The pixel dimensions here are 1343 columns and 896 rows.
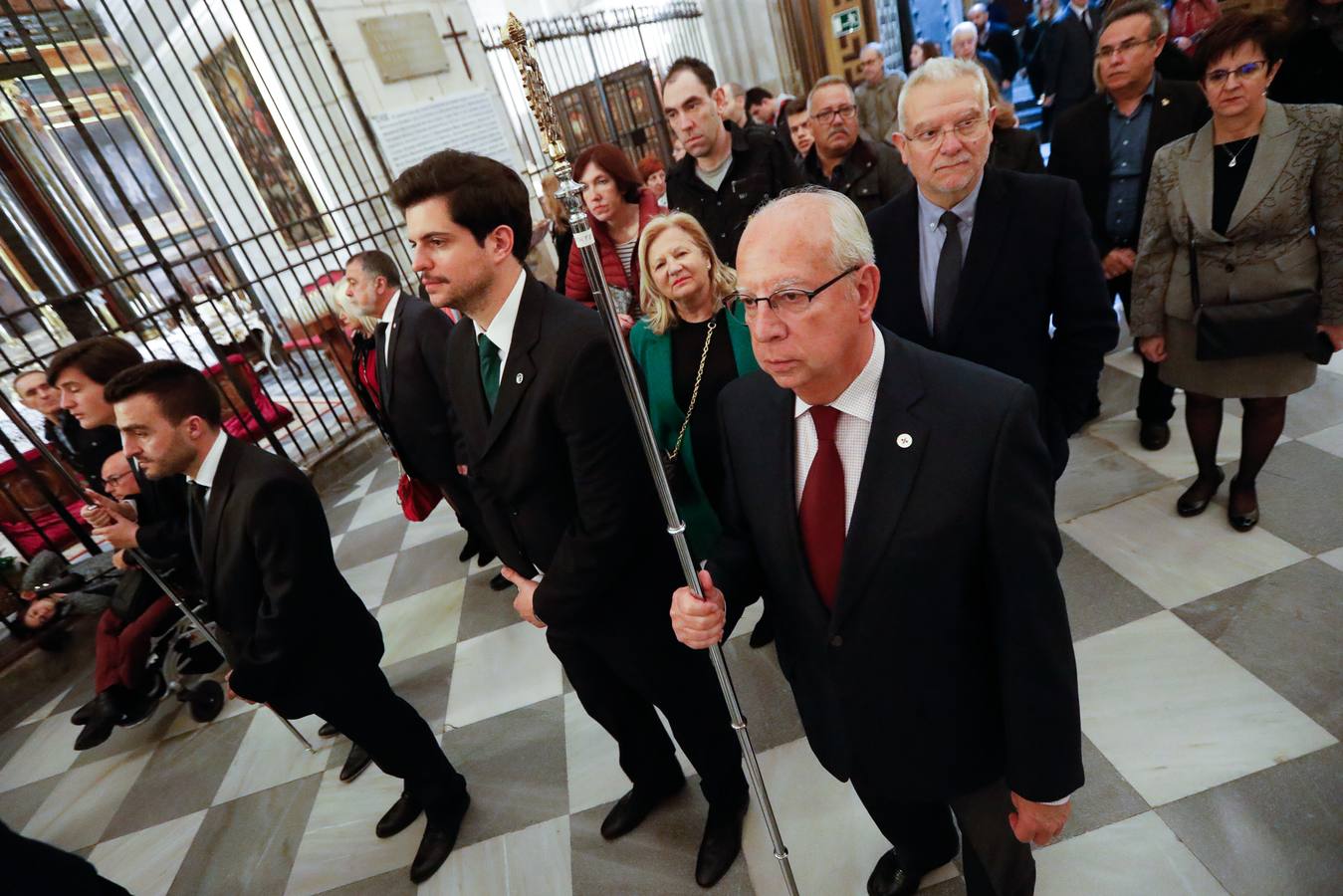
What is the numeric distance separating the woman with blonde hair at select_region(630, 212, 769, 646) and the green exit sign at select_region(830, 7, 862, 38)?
326 inches

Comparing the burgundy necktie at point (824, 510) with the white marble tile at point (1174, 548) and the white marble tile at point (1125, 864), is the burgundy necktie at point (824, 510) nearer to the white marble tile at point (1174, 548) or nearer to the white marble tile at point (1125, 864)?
the white marble tile at point (1125, 864)

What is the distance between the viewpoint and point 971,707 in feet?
4.02

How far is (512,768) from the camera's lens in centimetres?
258

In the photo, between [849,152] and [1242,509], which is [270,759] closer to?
[849,152]

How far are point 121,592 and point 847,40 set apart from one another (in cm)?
965

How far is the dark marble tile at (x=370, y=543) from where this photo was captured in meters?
4.43

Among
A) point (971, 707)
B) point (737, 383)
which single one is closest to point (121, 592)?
point (737, 383)

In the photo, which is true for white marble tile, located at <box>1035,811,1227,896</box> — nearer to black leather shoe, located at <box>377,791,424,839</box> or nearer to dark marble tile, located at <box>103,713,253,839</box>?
black leather shoe, located at <box>377,791,424,839</box>

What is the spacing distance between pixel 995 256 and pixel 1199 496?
1.63 m

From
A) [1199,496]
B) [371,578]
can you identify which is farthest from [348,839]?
[1199,496]

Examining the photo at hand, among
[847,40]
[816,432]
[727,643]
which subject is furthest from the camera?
[847,40]

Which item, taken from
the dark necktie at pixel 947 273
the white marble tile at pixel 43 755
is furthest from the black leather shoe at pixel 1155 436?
the white marble tile at pixel 43 755

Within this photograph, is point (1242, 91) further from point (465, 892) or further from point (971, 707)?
point (465, 892)

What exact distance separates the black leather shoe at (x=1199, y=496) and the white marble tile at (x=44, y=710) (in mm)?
5794
